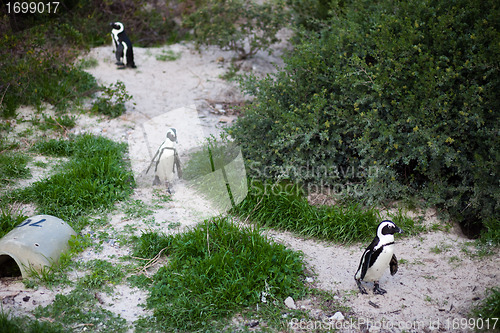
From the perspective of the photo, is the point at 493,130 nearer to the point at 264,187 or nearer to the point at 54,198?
the point at 264,187

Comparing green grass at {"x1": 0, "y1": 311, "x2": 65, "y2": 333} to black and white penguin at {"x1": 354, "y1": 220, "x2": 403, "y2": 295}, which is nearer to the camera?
green grass at {"x1": 0, "y1": 311, "x2": 65, "y2": 333}

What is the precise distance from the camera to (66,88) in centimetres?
721

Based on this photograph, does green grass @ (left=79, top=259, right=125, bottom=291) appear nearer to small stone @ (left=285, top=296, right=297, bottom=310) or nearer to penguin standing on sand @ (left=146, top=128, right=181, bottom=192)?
small stone @ (left=285, top=296, right=297, bottom=310)

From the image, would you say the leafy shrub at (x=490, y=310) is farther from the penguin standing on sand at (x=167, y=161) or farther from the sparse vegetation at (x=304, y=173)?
the penguin standing on sand at (x=167, y=161)

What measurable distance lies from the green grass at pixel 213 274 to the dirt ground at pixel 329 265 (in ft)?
0.63

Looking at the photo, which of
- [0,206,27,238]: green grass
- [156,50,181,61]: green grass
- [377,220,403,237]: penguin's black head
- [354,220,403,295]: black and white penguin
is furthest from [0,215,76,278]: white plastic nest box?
[156,50,181,61]: green grass

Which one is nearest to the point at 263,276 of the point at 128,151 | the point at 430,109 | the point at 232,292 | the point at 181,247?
the point at 232,292

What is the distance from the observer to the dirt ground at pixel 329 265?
12.1 ft

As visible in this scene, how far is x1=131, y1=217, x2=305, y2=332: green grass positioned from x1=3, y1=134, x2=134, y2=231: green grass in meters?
0.86

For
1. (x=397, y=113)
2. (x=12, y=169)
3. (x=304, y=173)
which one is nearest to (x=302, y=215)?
(x=304, y=173)

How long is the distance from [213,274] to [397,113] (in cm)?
262

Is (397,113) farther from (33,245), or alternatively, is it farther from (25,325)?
(25,325)

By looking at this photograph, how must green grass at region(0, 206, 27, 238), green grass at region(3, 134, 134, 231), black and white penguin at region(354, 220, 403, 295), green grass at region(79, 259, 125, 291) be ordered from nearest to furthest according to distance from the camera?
black and white penguin at region(354, 220, 403, 295), green grass at region(79, 259, 125, 291), green grass at region(0, 206, 27, 238), green grass at region(3, 134, 134, 231)

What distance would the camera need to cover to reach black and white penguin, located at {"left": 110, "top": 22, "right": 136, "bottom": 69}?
26.6 feet
